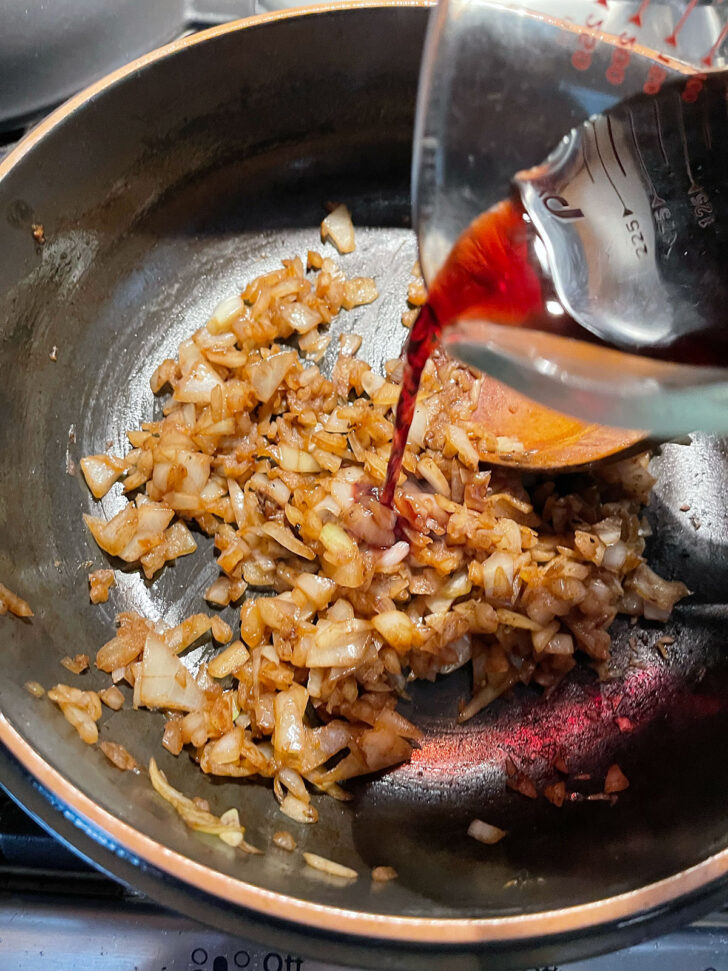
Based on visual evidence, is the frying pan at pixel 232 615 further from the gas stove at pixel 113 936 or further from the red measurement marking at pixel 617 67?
the red measurement marking at pixel 617 67

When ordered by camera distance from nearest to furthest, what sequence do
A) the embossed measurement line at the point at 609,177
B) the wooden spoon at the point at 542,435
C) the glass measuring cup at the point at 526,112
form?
1. the glass measuring cup at the point at 526,112
2. the embossed measurement line at the point at 609,177
3. the wooden spoon at the point at 542,435

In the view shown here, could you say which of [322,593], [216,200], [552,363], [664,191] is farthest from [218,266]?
[552,363]

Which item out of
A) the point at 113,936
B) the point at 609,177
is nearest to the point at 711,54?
the point at 609,177

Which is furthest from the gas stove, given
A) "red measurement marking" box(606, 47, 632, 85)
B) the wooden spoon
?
"red measurement marking" box(606, 47, 632, 85)

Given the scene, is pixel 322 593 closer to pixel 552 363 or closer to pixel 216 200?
pixel 552 363

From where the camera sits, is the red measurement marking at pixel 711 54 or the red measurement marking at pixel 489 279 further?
the red measurement marking at pixel 711 54

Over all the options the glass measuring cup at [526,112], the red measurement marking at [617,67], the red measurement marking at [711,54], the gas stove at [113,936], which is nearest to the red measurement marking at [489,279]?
the glass measuring cup at [526,112]
